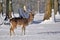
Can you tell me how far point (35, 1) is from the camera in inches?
1975

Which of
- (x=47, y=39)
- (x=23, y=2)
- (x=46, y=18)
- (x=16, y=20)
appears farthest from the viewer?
(x=23, y=2)

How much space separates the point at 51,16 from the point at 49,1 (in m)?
1.34

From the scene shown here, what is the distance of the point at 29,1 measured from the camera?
48.8 metres

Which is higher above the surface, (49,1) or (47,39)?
(49,1)

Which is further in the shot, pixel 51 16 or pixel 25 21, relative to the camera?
pixel 51 16

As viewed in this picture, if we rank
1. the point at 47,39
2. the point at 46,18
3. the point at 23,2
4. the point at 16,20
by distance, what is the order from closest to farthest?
the point at 47,39 → the point at 16,20 → the point at 46,18 → the point at 23,2

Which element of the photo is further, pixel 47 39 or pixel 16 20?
pixel 16 20

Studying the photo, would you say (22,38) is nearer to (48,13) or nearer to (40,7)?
(48,13)

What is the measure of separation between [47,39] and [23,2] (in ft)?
113

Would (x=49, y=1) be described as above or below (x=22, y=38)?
above

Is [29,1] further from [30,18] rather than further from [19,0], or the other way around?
[30,18]

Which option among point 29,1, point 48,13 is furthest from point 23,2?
point 48,13

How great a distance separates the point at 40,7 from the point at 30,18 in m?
34.6

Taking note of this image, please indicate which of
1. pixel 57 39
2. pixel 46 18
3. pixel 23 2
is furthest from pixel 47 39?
pixel 23 2
